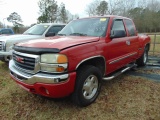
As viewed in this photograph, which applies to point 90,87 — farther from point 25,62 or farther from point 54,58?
point 25,62

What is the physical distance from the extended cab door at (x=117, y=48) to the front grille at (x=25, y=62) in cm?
168

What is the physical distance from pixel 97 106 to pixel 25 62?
1659 mm

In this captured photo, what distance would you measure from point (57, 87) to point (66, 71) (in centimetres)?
30

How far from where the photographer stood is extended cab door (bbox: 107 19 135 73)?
359 cm

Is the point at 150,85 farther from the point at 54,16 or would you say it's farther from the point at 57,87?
the point at 54,16

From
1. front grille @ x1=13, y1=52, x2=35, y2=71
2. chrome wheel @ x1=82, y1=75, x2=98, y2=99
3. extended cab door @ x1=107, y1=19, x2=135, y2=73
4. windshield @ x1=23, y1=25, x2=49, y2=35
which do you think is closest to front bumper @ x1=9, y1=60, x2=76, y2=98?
front grille @ x1=13, y1=52, x2=35, y2=71

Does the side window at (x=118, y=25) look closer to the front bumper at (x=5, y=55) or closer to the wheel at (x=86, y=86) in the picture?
the wheel at (x=86, y=86)

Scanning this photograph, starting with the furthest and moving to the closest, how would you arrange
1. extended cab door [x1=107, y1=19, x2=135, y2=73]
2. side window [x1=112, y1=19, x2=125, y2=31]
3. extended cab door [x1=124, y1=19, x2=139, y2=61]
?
1. extended cab door [x1=124, y1=19, x2=139, y2=61]
2. side window [x1=112, y1=19, x2=125, y2=31]
3. extended cab door [x1=107, y1=19, x2=135, y2=73]

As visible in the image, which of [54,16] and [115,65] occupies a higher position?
[54,16]

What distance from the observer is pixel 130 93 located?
375cm

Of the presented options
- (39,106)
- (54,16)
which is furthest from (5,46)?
(54,16)

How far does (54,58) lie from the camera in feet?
8.41

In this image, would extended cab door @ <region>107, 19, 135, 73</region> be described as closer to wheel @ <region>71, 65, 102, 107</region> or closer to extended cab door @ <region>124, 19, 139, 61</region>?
extended cab door @ <region>124, 19, 139, 61</region>

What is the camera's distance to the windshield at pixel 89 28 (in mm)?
3643
